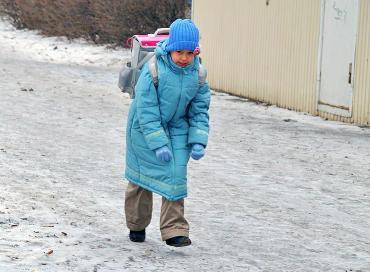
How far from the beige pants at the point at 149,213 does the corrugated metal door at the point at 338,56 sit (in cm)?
742

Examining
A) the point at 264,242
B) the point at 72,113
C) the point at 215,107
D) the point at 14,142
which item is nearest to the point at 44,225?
the point at 264,242

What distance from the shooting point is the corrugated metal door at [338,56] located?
1342cm

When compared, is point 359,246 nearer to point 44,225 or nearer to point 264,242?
point 264,242

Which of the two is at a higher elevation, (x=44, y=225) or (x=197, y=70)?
(x=197, y=70)

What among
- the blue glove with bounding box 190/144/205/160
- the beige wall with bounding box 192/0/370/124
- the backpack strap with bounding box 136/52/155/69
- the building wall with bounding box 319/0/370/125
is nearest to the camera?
the blue glove with bounding box 190/144/205/160

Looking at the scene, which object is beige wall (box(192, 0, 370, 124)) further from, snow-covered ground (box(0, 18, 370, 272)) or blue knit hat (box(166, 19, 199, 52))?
blue knit hat (box(166, 19, 199, 52))

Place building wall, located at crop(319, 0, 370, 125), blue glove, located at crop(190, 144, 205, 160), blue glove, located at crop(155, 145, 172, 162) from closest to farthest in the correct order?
blue glove, located at crop(155, 145, 172, 162)
blue glove, located at crop(190, 144, 205, 160)
building wall, located at crop(319, 0, 370, 125)

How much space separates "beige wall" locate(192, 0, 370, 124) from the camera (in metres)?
13.3

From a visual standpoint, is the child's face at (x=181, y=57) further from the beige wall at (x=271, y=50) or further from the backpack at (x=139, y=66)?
the beige wall at (x=271, y=50)

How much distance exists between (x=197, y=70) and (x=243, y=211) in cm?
196

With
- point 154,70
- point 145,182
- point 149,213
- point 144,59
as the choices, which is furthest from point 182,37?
point 144,59

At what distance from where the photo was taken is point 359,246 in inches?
273

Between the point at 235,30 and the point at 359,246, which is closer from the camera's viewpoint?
the point at 359,246

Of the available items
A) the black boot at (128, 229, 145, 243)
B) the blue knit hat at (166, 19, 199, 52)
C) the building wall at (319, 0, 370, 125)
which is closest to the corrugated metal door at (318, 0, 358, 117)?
the building wall at (319, 0, 370, 125)
